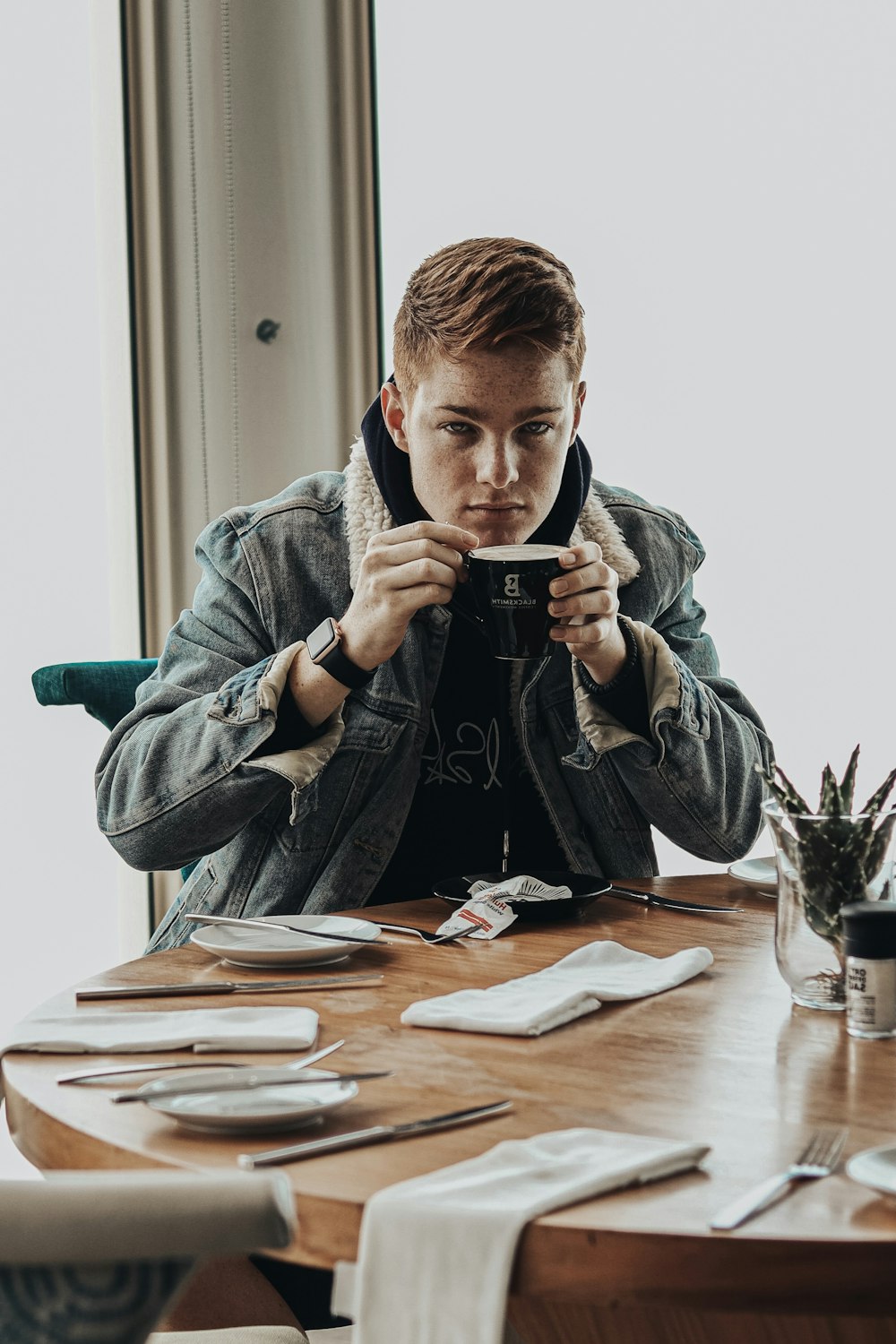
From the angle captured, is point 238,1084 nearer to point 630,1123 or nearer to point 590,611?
point 630,1123

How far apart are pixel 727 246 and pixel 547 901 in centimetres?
221

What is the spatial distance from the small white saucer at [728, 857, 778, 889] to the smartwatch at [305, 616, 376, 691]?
50 centimetres

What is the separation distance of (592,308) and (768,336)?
420 mm

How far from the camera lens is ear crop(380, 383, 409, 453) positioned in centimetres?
194

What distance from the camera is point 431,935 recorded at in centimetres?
147

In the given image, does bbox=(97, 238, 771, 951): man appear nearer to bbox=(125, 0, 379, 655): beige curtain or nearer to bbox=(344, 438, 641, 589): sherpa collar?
bbox=(344, 438, 641, 589): sherpa collar

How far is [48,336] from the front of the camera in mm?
3014

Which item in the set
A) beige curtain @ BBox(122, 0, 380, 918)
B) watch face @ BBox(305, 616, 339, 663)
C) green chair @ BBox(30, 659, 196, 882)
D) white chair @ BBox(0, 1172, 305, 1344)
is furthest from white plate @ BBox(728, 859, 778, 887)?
beige curtain @ BBox(122, 0, 380, 918)

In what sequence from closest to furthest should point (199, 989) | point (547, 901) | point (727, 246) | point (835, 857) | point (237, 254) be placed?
point (835, 857)
point (199, 989)
point (547, 901)
point (237, 254)
point (727, 246)

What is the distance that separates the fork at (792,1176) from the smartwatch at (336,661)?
864mm

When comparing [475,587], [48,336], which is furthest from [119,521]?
[475,587]

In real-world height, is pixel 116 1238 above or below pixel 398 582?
below

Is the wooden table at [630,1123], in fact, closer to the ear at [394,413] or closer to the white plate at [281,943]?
the white plate at [281,943]

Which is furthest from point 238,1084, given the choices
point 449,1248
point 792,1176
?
point 792,1176
